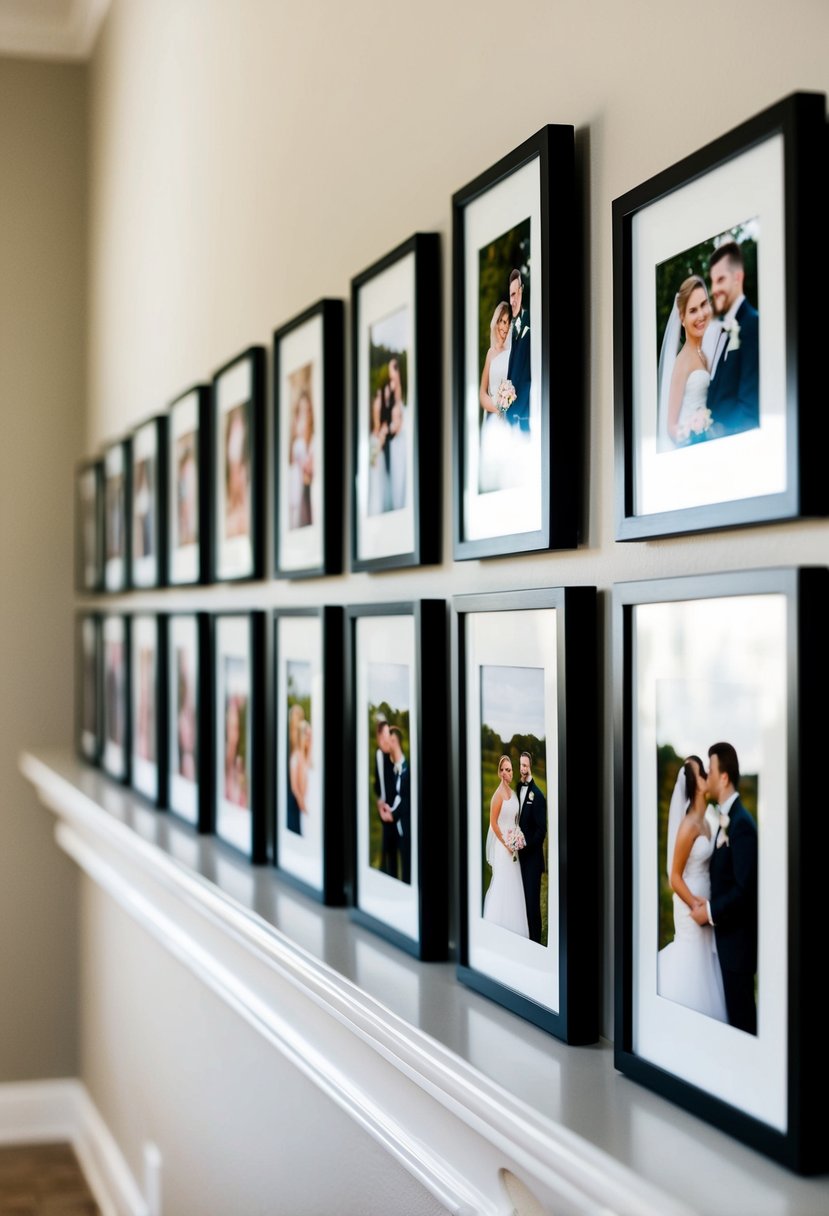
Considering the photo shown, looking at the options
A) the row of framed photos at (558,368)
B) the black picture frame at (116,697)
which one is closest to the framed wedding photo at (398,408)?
the row of framed photos at (558,368)

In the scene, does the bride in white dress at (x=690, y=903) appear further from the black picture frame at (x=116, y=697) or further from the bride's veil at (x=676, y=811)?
the black picture frame at (x=116, y=697)

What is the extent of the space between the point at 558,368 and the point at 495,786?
35 cm

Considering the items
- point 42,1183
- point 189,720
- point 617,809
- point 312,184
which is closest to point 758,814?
point 617,809

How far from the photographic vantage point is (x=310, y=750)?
66.3 inches

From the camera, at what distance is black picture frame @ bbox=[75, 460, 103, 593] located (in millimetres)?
3238

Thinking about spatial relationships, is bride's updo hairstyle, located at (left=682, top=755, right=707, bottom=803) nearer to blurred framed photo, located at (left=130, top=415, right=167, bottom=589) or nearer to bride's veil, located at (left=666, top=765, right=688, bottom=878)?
bride's veil, located at (left=666, top=765, right=688, bottom=878)

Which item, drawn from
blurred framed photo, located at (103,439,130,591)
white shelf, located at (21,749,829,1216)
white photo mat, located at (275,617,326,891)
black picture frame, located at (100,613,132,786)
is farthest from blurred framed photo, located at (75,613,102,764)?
white photo mat, located at (275,617,326,891)

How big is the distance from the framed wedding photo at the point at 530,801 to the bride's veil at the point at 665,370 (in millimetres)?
148

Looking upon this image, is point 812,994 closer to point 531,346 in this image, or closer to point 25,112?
point 531,346

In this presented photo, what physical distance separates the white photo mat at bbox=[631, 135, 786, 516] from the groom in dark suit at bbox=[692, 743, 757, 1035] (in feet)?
0.55

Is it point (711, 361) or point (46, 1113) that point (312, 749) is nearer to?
point (711, 361)

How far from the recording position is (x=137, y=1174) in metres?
2.76

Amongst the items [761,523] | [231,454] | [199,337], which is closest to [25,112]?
[199,337]

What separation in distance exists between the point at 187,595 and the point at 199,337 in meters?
0.46
